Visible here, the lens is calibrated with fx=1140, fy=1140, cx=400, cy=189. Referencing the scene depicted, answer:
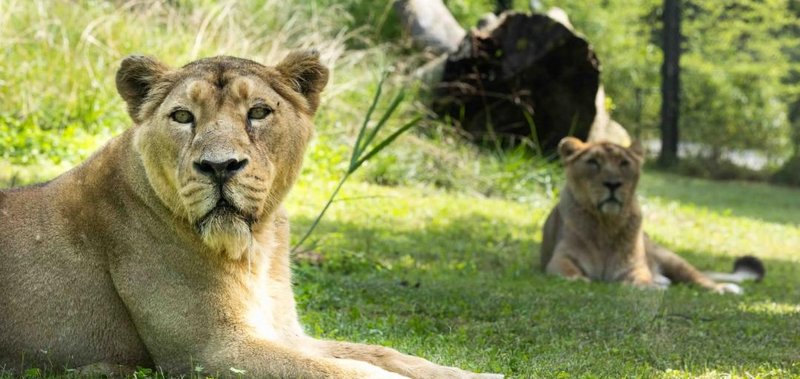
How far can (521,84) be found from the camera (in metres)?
16.2

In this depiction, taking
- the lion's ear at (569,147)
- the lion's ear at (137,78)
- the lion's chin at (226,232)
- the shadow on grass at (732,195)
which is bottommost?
the shadow on grass at (732,195)

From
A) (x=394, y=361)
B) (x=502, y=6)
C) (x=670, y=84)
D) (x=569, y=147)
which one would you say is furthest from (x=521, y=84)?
(x=394, y=361)

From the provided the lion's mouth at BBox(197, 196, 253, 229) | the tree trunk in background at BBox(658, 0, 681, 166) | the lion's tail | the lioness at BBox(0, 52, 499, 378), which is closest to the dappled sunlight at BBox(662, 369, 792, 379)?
the lioness at BBox(0, 52, 499, 378)

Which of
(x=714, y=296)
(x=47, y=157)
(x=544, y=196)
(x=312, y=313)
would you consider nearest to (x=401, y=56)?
(x=544, y=196)

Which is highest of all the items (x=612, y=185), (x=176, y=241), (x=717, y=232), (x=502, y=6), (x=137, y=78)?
(x=502, y=6)

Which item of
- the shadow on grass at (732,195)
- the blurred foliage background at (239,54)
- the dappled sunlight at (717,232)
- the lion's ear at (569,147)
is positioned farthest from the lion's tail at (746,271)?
the shadow on grass at (732,195)

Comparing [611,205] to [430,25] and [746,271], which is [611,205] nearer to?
[746,271]

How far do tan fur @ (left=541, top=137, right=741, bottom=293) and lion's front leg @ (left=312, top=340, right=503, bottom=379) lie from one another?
499 centimetres

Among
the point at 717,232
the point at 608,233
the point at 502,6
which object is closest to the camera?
the point at 608,233

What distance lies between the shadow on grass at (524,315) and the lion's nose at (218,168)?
1.70 metres

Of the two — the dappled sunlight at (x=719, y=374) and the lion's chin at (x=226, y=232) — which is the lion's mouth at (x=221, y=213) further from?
the dappled sunlight at (x=719, y=374)

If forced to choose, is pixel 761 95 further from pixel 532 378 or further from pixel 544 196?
pixel 532 378

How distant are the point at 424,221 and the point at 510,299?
4019 mm

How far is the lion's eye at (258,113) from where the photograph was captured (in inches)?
188
